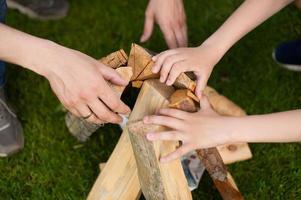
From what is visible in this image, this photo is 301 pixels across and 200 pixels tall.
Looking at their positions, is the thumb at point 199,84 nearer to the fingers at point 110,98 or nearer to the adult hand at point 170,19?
the fingers at point 110,98

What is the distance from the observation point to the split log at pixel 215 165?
1.41 m

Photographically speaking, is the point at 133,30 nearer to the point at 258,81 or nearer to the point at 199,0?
the point at 199,0

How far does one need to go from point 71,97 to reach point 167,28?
0.54m

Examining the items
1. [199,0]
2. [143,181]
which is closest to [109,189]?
[143,181]

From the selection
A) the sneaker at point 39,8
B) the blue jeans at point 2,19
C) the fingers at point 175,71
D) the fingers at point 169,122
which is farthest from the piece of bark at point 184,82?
the sneaker at point 39,8

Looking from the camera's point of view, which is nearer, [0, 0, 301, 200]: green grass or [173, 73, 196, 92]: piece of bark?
[173, 73, 196, 92]: piece of bark

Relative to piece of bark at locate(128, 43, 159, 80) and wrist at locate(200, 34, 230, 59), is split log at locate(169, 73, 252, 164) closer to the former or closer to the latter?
wrist at locate(200, 34, 230, 59)

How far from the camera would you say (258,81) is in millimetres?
2246

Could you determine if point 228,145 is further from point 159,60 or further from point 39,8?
point 39,8

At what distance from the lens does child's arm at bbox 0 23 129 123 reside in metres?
1.36

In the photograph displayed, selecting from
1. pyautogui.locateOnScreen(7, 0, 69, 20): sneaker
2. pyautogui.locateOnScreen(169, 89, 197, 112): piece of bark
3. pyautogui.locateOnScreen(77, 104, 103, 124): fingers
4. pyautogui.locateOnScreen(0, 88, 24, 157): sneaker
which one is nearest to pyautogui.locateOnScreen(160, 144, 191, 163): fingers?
pyautogui.locateOnScreen(169, 89, 197, 112): piece of bark

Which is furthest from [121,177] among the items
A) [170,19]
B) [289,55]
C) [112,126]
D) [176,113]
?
[289,55]

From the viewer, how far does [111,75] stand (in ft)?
4.63

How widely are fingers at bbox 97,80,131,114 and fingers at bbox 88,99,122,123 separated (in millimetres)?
13
